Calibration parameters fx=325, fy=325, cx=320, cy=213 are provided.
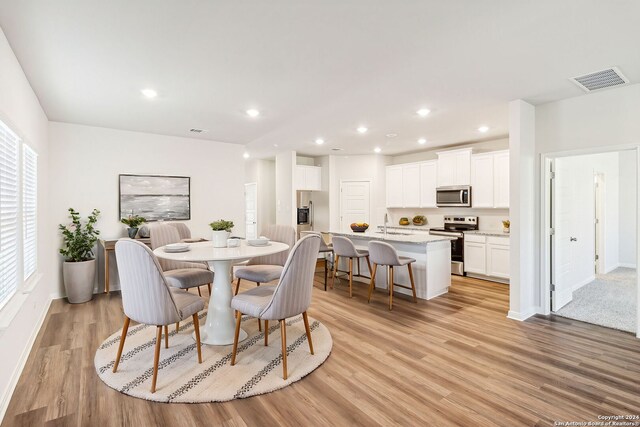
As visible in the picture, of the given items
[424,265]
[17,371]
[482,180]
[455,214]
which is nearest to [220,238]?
[17,371]

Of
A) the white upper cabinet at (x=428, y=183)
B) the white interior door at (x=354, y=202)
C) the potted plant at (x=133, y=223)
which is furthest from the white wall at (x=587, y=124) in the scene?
the potted plant at (x=133, y=223)

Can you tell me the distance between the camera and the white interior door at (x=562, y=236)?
373 cm

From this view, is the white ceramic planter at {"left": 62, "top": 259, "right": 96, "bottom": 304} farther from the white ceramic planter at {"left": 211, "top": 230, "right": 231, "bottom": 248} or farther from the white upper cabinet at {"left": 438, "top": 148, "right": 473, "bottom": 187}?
the white upper cabinet at {"left": 438, "top": 148, "right": 473, "bottom": 187}

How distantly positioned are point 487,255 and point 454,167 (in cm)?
173

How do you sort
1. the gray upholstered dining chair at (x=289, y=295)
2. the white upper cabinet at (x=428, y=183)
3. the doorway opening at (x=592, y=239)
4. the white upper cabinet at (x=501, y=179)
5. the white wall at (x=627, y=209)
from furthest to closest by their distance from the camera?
the white upper cabinet at (x=428, y=183)
the white wall at (x=627, y=209)
the white upper cabinet at (x=501, y=179)
the doorway opening at (x=592, y=239)
the gray upholstered dining chair at (x=289, y=295)

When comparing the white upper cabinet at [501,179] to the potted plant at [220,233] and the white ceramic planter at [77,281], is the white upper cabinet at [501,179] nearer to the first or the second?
the potted plant at [220,233]

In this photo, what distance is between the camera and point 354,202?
7.40m

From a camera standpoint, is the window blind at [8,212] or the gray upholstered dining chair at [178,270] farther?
the gray upholstered dining chair at [178,270]

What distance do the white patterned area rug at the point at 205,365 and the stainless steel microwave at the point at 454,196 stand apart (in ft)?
12.8

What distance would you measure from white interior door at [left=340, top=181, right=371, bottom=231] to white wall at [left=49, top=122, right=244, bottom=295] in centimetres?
241

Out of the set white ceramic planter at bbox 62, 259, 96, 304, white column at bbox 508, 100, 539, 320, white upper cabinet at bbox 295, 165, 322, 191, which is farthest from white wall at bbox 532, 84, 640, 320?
white ceramic planter at bbox 62, 259, 96, 304

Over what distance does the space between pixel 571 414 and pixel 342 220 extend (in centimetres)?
570

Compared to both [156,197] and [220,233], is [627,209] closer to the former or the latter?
[220,233]

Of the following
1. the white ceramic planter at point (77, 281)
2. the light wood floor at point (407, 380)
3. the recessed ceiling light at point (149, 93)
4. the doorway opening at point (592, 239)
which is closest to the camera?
the light wood floor at point (407, 380)
